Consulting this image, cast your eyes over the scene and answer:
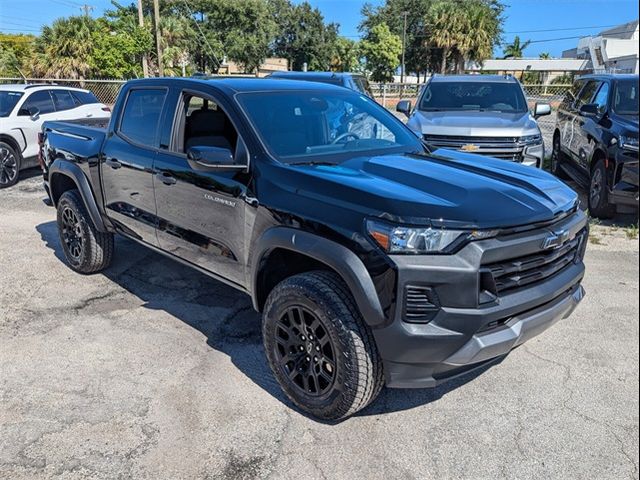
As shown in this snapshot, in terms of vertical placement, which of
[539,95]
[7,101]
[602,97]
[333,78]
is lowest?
[7,101]

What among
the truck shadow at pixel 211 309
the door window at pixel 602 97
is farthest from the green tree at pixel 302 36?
the truck shadow at pixel 211 309

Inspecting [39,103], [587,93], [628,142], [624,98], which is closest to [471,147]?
[628,142]

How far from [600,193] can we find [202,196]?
5457 mm

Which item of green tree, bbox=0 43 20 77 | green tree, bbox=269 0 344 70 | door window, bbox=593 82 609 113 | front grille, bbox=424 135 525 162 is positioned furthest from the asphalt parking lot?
green tree, bbox=269 0 344 70

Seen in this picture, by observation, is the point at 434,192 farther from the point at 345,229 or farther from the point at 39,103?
the point at 39,103

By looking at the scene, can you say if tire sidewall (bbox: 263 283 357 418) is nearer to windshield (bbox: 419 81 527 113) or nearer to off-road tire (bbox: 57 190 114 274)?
→ off-road tire (bbox: 57 190 114 274)

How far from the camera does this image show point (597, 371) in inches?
141

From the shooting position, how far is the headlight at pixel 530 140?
7570 millimetres

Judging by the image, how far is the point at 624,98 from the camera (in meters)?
7.29

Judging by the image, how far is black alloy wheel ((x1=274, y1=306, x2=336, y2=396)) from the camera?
2.93 meters

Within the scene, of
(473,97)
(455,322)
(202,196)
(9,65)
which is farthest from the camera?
(9,65)

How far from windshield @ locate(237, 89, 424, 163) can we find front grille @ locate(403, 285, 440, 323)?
47.4 inches

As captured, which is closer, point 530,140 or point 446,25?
point 530,140

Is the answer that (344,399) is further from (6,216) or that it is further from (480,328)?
(6,216)
